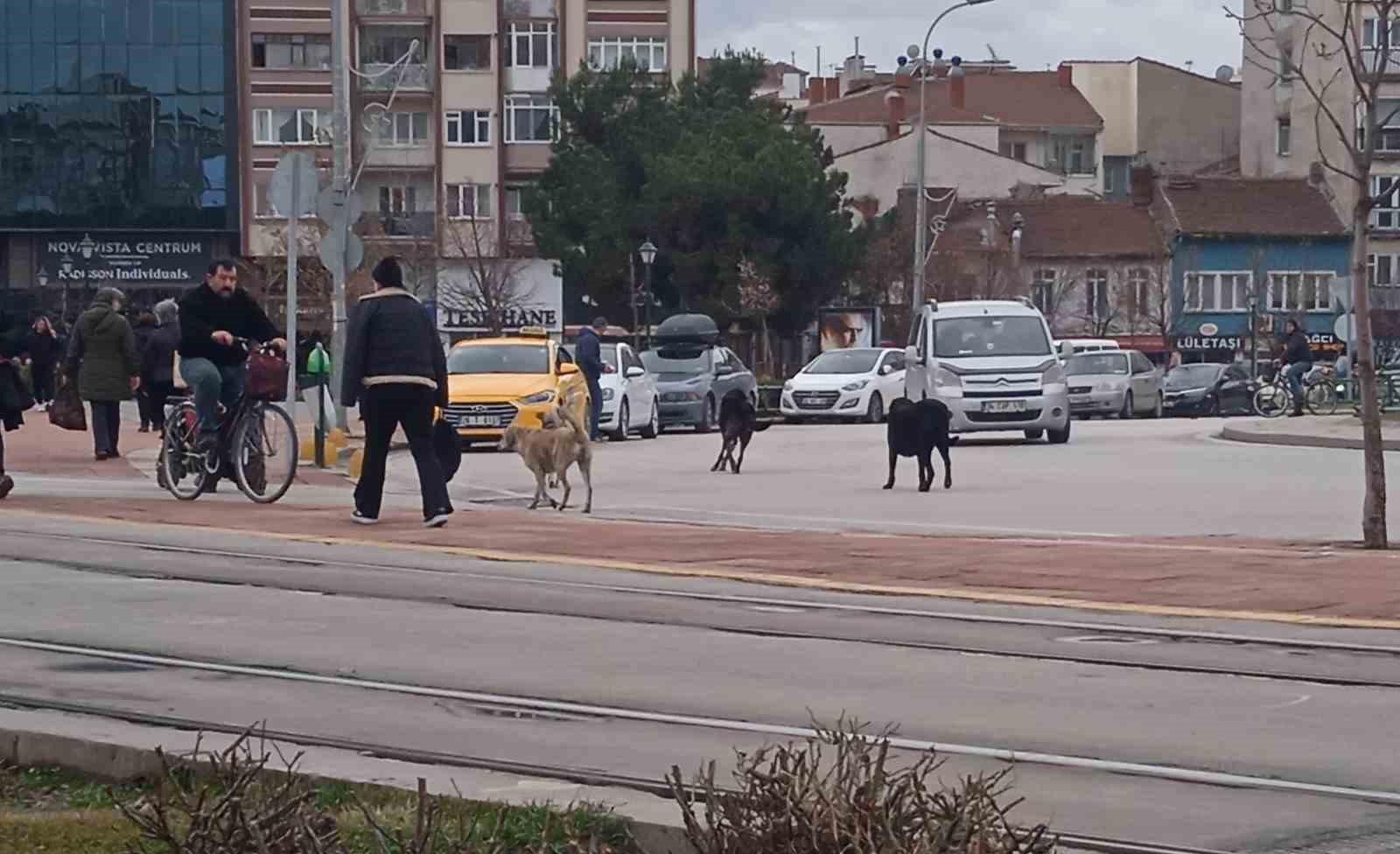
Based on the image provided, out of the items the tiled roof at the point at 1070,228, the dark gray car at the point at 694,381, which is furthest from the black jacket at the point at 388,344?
the tiled roof at the point at 1070,228

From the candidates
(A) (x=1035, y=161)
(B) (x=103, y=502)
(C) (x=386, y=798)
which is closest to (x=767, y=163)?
(A) (x=1035, y=161)

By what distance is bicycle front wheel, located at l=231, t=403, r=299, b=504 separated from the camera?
1711 cm

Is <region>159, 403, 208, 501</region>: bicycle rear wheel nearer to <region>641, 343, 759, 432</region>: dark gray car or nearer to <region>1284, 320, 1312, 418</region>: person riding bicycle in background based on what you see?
<region>641, 343, 759, 432</region>: dark gray car

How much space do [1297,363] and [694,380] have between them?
1279 cm

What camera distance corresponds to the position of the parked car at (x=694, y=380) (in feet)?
128

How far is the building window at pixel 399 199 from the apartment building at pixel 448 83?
0.22ft

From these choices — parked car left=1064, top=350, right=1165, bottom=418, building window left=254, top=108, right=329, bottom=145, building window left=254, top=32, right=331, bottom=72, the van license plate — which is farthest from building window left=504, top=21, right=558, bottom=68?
the van license plate

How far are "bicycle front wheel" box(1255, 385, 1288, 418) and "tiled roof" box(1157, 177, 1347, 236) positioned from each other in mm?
44124

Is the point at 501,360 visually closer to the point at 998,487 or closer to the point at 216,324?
the point at 998,487

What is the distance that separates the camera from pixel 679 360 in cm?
4028

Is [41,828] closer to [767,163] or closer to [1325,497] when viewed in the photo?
[1325,497]

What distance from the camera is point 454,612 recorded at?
11289 millimetres

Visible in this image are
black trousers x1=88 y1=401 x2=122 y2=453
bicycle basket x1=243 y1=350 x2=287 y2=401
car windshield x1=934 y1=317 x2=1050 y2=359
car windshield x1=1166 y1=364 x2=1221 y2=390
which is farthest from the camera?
car windshield x1=1166 y1=364 x2=1221 y2=390

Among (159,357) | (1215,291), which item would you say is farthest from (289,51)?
(159,357)
